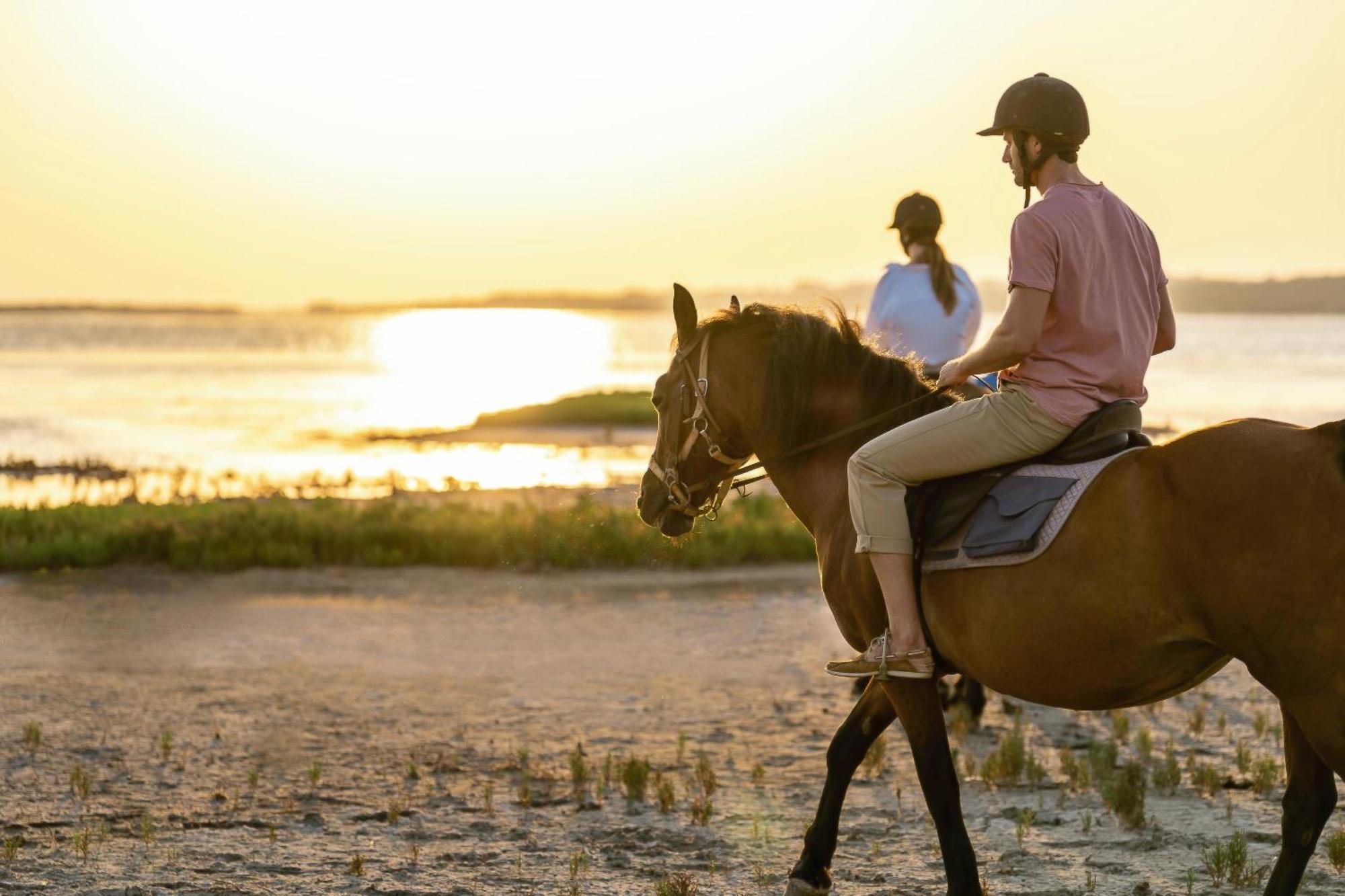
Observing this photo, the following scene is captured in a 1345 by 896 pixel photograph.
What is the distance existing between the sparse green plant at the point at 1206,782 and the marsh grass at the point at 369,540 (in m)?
7.57

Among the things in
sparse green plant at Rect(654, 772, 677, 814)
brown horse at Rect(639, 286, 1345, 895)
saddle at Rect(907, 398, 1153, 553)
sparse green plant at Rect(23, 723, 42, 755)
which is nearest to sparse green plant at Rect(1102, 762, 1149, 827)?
brown horse at Rect(639, 286, 1345, 895)

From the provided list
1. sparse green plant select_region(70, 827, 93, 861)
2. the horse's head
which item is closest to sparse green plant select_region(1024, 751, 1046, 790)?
the horse's head

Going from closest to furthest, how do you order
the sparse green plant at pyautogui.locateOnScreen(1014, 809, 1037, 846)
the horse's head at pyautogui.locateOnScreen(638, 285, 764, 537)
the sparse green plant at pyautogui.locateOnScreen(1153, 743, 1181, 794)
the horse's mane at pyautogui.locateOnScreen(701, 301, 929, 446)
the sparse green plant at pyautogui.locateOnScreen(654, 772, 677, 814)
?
the horse's mane at pyautogui.locateOnScreen(701, 301, 929, 446), the horse's head at pyautogui.locateOnScreen(638, 285, 764, 537), the sparse green plant at pyautogui.locateOnScreen(1014, 809, 1037, 846), the sparse green plant at pyautogui.locateOnScreen(654, 772, 677, 814), the sparse green plant at pyautogui.locateOnScreen(1153, 743, 1181, 794)

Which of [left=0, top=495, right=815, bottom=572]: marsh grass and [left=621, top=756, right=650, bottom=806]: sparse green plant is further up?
[left=0, top=495, right=815, bottom=572]: marsh grass

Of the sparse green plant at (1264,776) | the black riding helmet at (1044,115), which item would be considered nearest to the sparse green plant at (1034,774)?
the sparse green plant at (1264,776)

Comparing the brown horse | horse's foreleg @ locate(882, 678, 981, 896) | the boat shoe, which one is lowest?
horse's foreleg @ locate(882, 678, 981, 896)

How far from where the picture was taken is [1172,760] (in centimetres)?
768

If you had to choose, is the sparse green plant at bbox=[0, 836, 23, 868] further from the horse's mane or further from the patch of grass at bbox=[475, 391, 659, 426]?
the patch of grass at bbox=[475, 391, 659, 426]

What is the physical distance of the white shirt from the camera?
8875 mm

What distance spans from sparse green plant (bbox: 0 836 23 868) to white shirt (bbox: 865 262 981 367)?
16.9ft

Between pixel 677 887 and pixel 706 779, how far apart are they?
1660 mm

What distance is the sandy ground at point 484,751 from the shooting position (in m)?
6.37

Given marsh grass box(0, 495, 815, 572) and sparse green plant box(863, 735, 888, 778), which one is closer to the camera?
sparse green plant box(863, 735, 888, 778)

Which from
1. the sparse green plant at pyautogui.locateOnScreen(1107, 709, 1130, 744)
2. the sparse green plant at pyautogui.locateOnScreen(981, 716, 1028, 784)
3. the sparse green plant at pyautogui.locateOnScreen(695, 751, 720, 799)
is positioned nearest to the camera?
the sparse green plant at pyautogui.locateOnScreen(695, 751, 720, 799)
